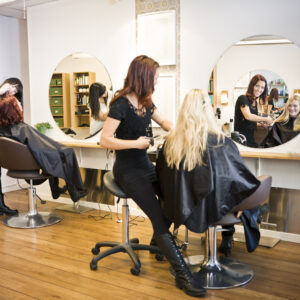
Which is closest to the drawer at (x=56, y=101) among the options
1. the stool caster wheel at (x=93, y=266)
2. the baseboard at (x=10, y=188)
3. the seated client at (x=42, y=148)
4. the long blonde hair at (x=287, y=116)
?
the seated client at (x=42, y=148)

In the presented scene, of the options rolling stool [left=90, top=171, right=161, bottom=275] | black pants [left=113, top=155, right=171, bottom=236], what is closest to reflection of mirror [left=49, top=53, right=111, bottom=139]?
rolling stool [left=90, top=171, right=161, bottom=275]

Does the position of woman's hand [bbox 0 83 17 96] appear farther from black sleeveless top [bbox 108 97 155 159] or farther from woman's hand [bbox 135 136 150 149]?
woman's hand [bbox 135 136 150 149]

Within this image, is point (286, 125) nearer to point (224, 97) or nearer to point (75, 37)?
point (224, 97)

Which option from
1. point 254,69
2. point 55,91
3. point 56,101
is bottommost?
point 56,101

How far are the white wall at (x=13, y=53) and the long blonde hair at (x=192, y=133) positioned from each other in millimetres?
3398

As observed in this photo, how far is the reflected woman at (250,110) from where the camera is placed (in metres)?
3.20

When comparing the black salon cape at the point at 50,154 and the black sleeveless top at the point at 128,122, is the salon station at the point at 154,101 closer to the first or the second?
the black sleeveless top at the point at 128,122

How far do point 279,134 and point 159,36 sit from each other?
1.38m

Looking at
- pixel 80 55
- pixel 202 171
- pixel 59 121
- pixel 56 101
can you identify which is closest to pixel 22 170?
pixel 59 121

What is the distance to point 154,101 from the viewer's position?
3.77 meters

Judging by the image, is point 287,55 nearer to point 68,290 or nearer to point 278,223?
point 278,223

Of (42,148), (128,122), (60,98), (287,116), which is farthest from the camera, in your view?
(60,98)

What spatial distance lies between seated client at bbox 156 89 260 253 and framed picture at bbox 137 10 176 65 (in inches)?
58.1

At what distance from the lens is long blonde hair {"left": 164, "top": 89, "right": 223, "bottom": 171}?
7.22 feet
